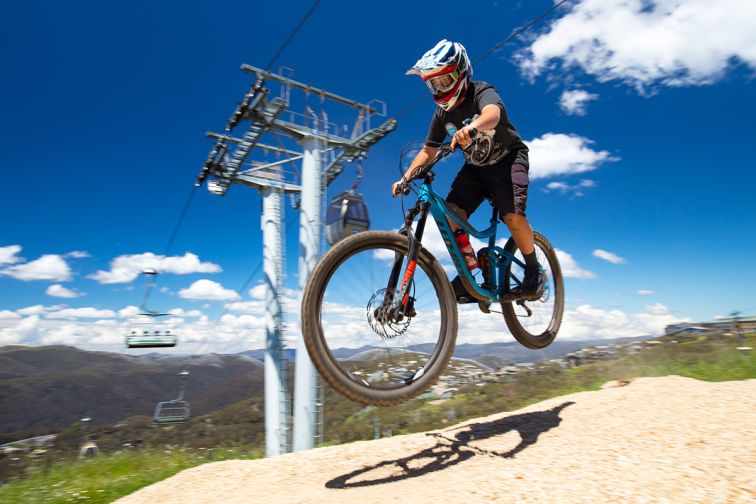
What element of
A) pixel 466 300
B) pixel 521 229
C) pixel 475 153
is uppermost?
pixel 475 153

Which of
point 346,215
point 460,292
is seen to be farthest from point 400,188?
point 346,215

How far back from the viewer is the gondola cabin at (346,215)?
1591cm

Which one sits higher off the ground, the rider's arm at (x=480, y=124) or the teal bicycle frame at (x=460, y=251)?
the rider's arm at (x=480, y=124)

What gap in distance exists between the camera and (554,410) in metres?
6.74

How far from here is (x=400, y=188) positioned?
4.18 m

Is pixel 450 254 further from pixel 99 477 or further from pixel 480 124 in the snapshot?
pixel 99 477

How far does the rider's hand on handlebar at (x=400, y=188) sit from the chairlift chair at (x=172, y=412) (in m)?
25.1

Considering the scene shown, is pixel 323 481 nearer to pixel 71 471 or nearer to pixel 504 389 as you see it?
pixel 71 471

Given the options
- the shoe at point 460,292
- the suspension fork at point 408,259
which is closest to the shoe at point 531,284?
the shoe at point 460,292

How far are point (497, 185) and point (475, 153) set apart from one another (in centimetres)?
41

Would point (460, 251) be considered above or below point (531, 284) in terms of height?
above

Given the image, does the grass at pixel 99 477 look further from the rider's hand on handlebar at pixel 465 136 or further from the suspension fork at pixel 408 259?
the rider's hand on handlebar at pixel 465 136

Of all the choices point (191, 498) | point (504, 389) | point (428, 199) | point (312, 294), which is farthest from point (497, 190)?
point (504, 389)

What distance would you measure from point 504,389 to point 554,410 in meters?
8.24
